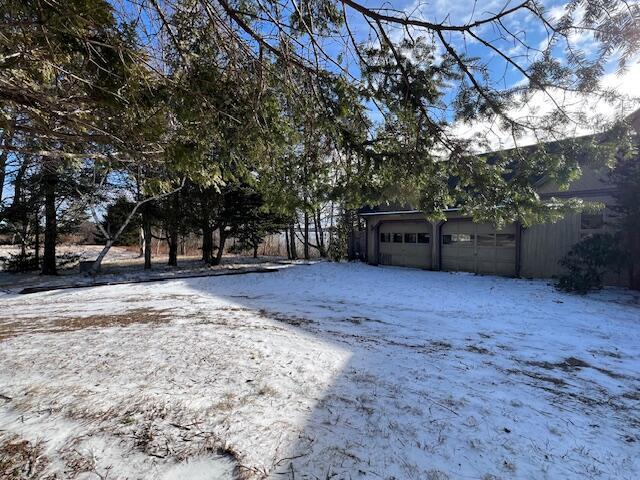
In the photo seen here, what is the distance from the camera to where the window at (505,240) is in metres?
11.7

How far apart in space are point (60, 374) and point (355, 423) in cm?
291

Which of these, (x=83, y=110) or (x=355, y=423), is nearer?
(x=355, y=423)

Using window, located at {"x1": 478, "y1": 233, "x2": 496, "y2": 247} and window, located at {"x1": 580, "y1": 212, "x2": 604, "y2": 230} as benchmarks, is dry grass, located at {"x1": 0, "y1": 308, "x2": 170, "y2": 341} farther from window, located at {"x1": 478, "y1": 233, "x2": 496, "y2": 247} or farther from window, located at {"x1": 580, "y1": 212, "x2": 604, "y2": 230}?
window, located at {"x1": 580, "y1": 212, "x2": 604, "y2": 230}

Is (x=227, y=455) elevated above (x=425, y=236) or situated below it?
below

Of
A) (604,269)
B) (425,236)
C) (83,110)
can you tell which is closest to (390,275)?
(425,236)

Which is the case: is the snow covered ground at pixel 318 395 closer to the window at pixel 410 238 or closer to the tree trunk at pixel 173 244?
the window at pixel 410 238

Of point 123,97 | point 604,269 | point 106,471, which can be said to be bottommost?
point 106,471

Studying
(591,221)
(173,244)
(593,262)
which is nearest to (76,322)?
(173,244)

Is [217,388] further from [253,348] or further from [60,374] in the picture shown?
[60,374]

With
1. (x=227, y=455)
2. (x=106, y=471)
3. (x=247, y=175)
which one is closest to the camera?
(x=106, y=471)

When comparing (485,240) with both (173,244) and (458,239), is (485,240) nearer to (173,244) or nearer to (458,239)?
(458,239)

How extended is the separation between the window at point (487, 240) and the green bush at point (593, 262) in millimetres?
2897

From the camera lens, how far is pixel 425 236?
14133 millimetres

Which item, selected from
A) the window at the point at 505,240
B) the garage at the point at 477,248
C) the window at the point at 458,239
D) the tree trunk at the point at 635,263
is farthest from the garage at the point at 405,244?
the tree trunk at the point at 635,263
